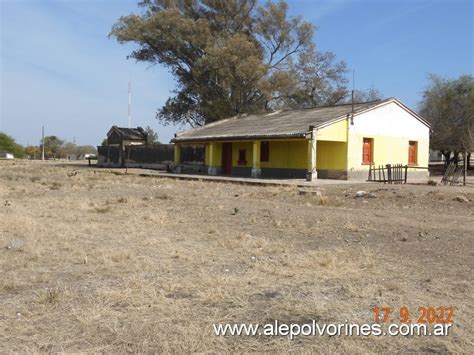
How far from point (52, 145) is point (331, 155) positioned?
9575 cm

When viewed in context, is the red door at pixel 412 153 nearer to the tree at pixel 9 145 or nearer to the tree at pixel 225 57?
the tree at pixel 225 57

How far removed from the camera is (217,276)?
6.12 m

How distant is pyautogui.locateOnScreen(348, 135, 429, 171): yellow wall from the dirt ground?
16.2m

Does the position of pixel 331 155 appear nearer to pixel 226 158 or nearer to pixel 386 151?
pixel 386 151

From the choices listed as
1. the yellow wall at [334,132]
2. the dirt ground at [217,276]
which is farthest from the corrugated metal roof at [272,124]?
the dirt ground at [217,276]

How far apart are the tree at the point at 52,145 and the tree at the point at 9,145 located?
1324 cm

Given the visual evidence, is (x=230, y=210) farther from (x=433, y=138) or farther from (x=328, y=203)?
(x=433, y=138)

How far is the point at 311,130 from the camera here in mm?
25828

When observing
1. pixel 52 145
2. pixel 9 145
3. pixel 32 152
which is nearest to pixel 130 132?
pixel 9 145

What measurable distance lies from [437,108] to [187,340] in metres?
44.0

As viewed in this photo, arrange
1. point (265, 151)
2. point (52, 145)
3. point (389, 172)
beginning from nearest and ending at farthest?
1. point (389, 172)
2. point (265, 151)
3. point (52, 145)

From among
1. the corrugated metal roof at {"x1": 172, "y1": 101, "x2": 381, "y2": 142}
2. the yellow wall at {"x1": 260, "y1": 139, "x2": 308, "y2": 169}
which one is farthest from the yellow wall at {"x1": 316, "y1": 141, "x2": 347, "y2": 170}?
the corrugated metal roof at {"x1": 172, "y1": 101, "x2": 381, "y2": 142}

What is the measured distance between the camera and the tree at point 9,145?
89812 mm

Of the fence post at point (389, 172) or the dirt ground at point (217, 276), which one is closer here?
the dirt ground at point (217, 276)
